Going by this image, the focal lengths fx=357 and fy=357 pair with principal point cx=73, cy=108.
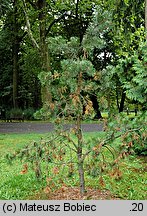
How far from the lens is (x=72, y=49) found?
14.4 feet

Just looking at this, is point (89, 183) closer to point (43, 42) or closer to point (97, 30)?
point (97, 30)

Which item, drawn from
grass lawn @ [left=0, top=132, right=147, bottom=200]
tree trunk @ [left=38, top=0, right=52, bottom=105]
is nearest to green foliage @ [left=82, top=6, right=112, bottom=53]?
grass lawn @ [left=0, top=132, right=147, bottom=200]

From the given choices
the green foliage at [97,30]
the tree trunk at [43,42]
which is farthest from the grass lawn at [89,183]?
the tree trunk at [43,42]

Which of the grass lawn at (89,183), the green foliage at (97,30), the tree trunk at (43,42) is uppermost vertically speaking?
the tree trunk at (43,42)

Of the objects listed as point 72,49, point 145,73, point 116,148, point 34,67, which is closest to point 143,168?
point 145,73

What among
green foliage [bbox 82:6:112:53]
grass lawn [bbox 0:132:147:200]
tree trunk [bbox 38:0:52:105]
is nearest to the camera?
green foliage [bbox 82:6:112:53]

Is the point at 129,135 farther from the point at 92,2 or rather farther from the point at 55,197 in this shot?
the point at 92,2

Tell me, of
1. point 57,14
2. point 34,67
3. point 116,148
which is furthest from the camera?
point 34,67

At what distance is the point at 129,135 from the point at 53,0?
18.7 m

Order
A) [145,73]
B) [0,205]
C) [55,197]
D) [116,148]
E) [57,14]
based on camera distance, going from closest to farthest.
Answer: [0,205], [116,148], [55,197], [145,73], [57,14]

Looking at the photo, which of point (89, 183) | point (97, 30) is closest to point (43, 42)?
point (89, 183)

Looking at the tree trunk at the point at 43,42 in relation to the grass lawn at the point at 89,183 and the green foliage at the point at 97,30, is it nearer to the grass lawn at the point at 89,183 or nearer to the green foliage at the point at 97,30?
the grass lawn at the point at 89,183

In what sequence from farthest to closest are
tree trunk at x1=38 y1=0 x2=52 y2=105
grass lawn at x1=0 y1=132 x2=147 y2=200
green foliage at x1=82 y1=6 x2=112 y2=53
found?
tree trunk at x1=38 y1=0 x2=52 y2=105 < grass lawn at x1=0 y1=132 x2=147 y2=200 < green foliage at x1=82 y1=6 x2=112 y2=53

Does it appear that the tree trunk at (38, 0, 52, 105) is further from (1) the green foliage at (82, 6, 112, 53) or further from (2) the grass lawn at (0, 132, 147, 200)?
(1) the green foliage at (82, 6, 112, 53)
